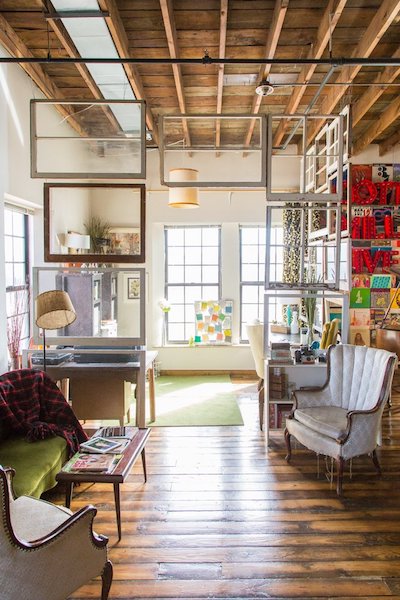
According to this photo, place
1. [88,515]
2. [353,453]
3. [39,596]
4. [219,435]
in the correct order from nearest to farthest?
[39,596] < [88,515] < [353,453] < [219,435]

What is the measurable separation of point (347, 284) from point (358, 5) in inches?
93.0

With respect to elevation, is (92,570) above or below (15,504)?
below

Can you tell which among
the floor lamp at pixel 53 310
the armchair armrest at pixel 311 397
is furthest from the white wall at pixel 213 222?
the floor lamp at pixel 53 310

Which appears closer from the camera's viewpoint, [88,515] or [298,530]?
[88,515]

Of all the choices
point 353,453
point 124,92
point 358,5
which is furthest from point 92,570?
point 124,92

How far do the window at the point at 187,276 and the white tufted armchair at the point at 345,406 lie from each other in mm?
4144

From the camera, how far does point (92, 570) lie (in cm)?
251

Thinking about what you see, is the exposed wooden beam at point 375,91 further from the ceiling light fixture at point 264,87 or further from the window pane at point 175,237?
the window pane at point 175,237

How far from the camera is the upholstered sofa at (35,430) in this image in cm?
344

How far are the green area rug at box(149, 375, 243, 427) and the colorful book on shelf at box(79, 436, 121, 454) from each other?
193cm

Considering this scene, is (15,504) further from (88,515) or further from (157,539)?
(157,539)

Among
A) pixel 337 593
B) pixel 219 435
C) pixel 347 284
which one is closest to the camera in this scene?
pixel 337 593

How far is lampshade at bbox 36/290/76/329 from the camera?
170 inches

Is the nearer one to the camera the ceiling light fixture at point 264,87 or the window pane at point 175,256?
the ceiling light fixture at point 264,87
